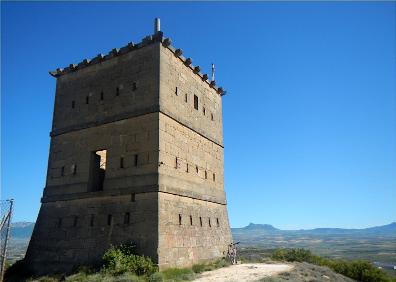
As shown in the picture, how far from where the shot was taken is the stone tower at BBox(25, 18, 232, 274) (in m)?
15.4

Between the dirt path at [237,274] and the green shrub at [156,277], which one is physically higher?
the green shrub at [156,277]

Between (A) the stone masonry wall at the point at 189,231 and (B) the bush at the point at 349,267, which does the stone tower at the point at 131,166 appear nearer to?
(A) the stone masonry wall at the point at 189,231

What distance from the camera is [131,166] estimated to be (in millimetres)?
16047

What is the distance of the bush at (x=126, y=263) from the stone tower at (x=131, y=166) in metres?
0.41

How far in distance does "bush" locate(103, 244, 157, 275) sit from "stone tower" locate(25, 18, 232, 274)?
413mm

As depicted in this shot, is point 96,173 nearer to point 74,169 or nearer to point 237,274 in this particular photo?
point 74,169

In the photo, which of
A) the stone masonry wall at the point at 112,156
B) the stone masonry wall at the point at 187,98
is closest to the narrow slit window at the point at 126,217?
the stone masonry wall at the point at 112,156

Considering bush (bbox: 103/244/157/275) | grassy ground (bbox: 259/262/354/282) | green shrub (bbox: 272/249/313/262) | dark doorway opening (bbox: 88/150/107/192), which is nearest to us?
bush (bbox: 103/244/157/275)

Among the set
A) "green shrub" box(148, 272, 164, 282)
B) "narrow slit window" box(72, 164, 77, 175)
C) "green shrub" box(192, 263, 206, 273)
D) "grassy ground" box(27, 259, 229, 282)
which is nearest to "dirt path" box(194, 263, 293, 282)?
"green shrub" box(192, 263, 206, 273)

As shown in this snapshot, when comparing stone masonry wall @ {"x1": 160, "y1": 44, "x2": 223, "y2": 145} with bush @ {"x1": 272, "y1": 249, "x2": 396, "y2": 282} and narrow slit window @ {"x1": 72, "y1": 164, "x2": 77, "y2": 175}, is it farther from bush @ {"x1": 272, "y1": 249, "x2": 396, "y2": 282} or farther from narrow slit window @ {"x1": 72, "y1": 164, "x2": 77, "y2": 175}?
bush @ {"x1": 272, "y1": 249, "x2": 396, "y2": 282}

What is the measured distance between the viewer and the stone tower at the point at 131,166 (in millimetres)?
15375

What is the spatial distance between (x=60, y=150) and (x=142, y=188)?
6342 millimetres

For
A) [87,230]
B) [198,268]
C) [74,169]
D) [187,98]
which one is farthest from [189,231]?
[187,98]

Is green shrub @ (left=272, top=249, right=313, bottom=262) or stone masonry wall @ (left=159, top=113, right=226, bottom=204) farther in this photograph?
green shrub @ (left=272, top=249, right=313, bottom=262)
